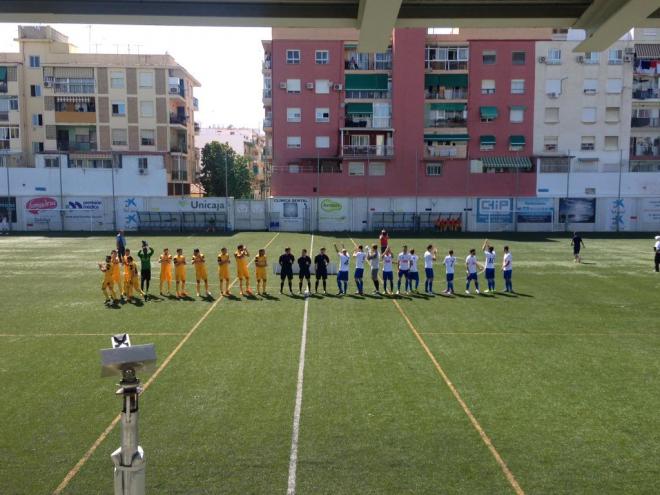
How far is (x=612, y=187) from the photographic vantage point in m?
53.8

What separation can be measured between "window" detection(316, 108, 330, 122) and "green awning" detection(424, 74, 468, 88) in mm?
9887

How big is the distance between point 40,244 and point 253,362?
106ft

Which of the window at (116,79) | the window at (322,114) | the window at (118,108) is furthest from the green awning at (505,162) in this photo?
the window at (116,79)

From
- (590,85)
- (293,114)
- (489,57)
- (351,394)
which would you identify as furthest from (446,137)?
(351,394)

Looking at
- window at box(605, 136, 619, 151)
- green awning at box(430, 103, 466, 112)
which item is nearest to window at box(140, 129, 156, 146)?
green awning at box(430, 103, 466, 112)

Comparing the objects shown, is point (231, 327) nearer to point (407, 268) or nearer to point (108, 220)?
point (407, 268)

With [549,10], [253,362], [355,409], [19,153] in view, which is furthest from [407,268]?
[19,153]

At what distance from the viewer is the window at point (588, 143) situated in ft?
192

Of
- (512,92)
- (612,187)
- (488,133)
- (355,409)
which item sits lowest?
(355,409)

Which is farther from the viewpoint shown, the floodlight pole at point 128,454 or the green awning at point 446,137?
the green awning at point 446,137

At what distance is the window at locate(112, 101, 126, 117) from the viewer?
62.7 m

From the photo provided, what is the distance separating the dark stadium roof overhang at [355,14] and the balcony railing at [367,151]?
50169 millimetres

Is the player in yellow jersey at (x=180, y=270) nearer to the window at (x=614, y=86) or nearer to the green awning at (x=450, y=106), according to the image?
the green awning at (x=450, y=106)

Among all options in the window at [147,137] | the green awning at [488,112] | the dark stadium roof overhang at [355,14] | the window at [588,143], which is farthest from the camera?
the window at [147,137]
